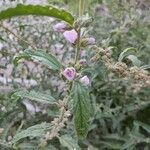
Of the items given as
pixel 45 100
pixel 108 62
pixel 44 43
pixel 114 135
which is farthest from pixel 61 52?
pixel 108 62

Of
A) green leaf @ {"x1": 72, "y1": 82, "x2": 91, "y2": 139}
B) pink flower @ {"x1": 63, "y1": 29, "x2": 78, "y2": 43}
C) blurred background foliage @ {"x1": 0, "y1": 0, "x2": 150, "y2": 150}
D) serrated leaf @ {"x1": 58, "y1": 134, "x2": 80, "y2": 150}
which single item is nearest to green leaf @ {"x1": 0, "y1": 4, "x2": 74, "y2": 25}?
→ pink flower @ {"x1": 63, "y1": 29, "x2": 78, "y2": 43}

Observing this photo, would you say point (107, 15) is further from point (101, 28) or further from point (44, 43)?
point (44, 43)

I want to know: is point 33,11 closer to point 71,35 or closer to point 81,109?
point 71,35

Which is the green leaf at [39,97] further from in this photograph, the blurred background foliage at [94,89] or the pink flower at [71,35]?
the blurred background foliage at [94,89]

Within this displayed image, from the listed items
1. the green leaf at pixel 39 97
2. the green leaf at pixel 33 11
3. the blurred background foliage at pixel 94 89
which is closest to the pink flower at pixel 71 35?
the green leaf at pixel 33 11

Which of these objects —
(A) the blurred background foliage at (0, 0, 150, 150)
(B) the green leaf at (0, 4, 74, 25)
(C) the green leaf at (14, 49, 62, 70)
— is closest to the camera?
(B) the green leaf at (0, 4, 74, 25)

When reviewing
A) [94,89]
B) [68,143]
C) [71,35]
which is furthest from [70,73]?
[94,89]

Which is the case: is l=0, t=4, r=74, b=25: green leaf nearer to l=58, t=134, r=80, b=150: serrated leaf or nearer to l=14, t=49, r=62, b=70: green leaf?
l=14, t=49, r=62, b=70: green leaf
